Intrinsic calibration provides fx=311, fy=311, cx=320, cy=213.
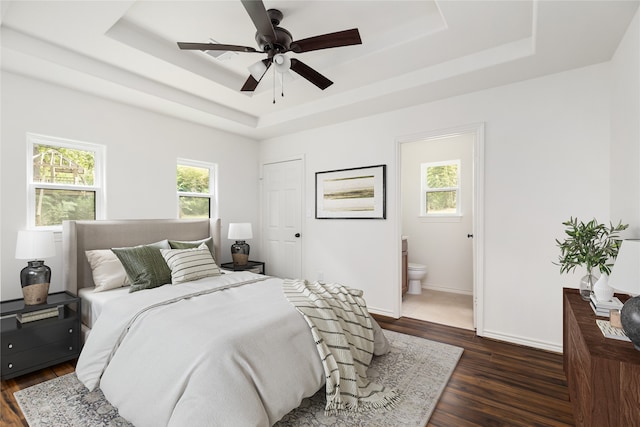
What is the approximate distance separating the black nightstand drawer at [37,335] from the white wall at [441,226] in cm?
465

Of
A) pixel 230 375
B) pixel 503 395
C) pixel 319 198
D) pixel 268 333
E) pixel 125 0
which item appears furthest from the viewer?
pixel 319 198

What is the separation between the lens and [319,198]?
4.48 m

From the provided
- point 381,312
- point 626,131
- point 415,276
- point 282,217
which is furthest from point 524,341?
point 282,217

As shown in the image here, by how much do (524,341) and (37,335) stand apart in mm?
4242

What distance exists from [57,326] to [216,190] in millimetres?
2466

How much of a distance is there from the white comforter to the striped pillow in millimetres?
576

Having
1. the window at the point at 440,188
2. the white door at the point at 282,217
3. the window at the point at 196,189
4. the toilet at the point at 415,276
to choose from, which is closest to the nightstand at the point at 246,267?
the white door at the point at 282,217

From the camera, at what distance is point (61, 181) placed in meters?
3.17

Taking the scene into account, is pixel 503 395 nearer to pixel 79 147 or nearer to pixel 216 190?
pixel 216 190

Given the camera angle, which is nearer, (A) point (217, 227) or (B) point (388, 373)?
(B) point (388, 373)

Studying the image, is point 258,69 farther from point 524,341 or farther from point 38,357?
point 524,341

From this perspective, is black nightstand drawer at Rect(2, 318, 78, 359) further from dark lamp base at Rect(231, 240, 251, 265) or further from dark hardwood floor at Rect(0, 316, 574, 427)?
dark lamp base at Rect(231, 240, 251, 265)

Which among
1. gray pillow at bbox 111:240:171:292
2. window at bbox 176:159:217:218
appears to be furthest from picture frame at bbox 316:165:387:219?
gray pillow at bbox 111:240:171:292

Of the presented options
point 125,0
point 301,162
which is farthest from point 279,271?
point 125,0
